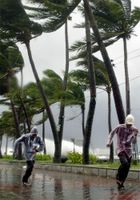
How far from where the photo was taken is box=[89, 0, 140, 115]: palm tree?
76.8 feet

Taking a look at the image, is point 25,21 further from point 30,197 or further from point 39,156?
point 30,197

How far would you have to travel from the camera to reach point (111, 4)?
74.7 ft

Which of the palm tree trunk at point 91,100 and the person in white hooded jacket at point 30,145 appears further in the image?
the palm tree trunk at point 91,100

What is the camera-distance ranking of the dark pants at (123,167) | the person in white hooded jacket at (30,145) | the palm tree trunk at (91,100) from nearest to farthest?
the dark pants at (123,167)
the person in white hooded jacket at (30,145)
the palm tree trunk at (91,100)

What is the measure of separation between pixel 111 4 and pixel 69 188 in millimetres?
11545

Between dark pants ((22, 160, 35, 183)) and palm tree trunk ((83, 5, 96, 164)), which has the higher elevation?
palm tree trunk ((83, 5, 96, 164))

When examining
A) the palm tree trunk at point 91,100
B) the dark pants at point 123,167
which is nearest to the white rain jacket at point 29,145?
the dark pants at point 123,167

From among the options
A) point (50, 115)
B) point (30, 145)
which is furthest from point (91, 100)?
point (30, 145)

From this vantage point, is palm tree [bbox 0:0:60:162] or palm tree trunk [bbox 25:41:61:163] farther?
palm tree [bbox 0:0:60:162]

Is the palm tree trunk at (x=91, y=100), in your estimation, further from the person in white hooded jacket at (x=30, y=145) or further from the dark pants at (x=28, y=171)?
the dark pants at (x=28, y=171)

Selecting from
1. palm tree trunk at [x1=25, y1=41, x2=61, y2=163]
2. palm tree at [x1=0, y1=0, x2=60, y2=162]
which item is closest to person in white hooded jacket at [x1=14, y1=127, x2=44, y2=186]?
palm tree trunk at [x1=25, y1=41, x2=61, y2=163]

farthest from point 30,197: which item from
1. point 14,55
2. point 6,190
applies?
point 14,55

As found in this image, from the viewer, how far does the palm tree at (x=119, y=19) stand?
76.8 ft

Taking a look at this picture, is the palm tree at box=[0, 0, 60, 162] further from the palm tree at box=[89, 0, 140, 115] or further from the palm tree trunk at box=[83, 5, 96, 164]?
the palm tree trunk at box=[83, 5, 96, 164]
